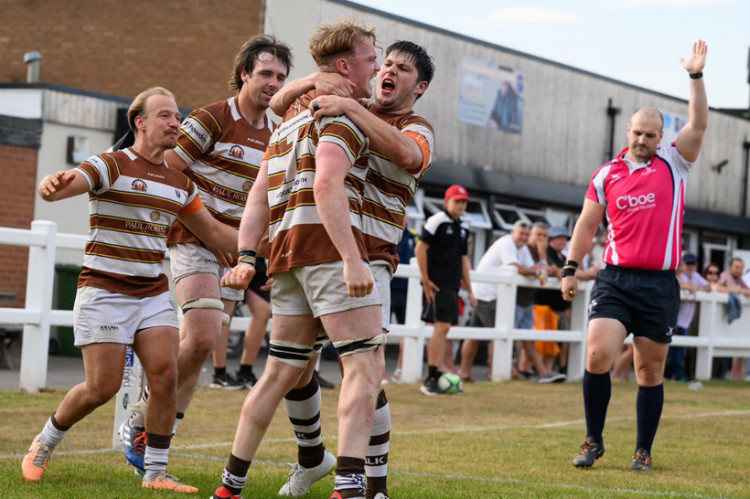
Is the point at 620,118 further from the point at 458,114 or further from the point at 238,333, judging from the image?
the point at 238,333

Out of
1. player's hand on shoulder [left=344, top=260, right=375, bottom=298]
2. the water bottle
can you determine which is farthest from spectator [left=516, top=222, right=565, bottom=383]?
player's hand on shoulder [left=344, top=260, right=375, bottom=298]

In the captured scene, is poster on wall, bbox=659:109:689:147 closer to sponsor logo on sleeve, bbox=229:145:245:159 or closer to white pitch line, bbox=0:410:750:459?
white pitch line, bbox=0:410:750:459

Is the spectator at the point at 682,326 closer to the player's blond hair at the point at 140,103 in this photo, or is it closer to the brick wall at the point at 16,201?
the brick wall at the point at 16,201

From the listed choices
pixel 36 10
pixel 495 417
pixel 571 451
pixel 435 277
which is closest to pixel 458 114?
pixel 36 10

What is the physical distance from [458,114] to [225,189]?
757 inches

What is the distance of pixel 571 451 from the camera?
26.7 ft

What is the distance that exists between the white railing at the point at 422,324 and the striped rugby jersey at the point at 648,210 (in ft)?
17.8

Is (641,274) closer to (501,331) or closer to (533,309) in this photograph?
(501,331)

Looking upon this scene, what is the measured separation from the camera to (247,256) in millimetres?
5012

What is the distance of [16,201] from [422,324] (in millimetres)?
6826

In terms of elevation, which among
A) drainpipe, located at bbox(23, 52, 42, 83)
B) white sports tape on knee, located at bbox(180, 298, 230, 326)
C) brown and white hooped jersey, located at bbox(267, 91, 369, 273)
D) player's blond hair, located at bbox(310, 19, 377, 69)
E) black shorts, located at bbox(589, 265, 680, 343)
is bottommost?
white sports tape on knee, located at bbox(180, 298, 230, 326)

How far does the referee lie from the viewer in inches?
288

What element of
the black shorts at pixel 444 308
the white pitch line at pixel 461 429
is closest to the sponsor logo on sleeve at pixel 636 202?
the white pitch line at pixel 461 429

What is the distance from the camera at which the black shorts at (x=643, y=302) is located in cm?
733
